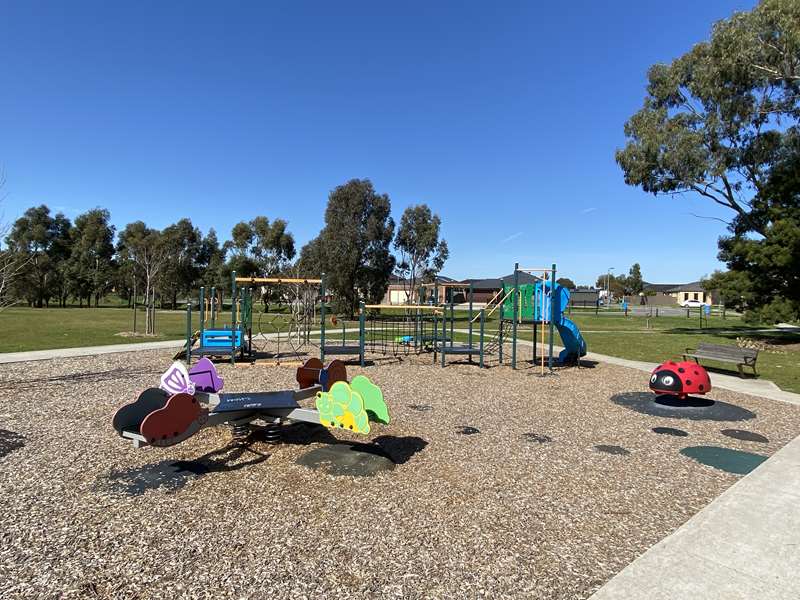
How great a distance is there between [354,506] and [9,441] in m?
4.77

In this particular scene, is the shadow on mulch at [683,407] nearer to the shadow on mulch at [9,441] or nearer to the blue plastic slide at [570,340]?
the blue plastic slide at [570,340]

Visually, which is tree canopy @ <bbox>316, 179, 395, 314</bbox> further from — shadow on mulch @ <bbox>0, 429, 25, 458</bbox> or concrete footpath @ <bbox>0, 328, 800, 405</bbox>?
shadow on mulch @ <bbox>0, 429, 25, 458</bbox>

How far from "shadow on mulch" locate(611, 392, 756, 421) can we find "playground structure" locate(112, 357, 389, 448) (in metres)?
5.48

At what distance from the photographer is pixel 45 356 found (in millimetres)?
13648

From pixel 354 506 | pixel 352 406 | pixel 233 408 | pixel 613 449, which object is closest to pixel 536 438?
pixel 613 449

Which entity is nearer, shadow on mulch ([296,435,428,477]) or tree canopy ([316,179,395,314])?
shadow on mulch ([296,435,428,477])

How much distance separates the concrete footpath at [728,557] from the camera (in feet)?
9.92

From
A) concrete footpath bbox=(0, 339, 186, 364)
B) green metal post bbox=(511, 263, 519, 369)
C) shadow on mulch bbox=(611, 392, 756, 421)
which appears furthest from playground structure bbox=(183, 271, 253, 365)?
shadow on mulch bbox=(611, 392, 756, 421)

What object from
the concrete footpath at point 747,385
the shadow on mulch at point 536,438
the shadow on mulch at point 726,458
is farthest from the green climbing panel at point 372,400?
the concrete footpath at point 747,385

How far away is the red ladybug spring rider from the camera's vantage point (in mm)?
8875

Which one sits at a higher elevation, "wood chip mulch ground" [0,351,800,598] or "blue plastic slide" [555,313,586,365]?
"blue plastic slide" [555,313,586,365]

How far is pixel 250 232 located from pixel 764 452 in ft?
186

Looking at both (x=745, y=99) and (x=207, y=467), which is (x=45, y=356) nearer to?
(x=207, y=467)

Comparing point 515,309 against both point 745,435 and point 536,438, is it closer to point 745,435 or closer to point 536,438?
point 745,435
